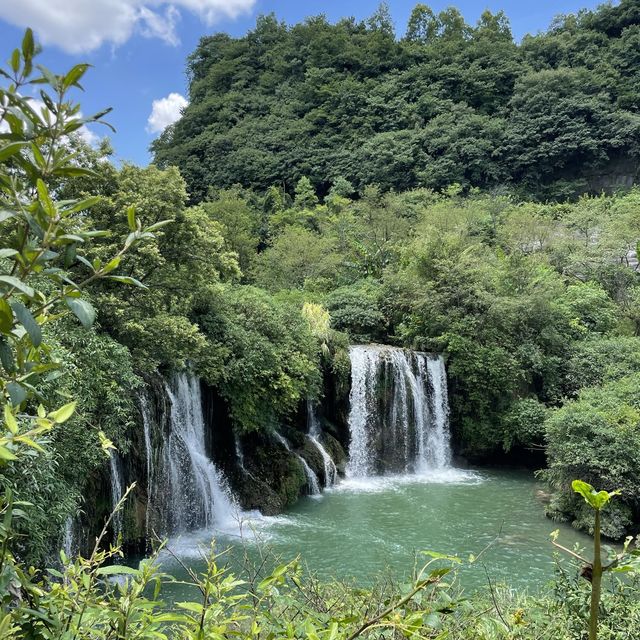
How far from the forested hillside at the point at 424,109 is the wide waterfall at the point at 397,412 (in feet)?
70.4

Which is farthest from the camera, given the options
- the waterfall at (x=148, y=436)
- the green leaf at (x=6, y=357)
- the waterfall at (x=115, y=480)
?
the waterfall at (x=148, y=436)

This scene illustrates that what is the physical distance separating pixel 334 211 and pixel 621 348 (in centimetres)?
2018

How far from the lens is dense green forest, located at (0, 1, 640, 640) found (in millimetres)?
1190

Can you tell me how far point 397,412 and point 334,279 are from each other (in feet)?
27.6

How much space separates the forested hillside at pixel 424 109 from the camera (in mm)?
34062

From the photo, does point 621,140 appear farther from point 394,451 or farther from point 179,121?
point 179,121

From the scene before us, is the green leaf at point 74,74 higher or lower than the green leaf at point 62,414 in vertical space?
higher

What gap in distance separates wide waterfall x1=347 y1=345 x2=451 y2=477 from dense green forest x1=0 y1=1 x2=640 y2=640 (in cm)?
60

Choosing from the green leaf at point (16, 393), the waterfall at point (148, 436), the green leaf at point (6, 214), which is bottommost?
the waterfall at point (148, 436)

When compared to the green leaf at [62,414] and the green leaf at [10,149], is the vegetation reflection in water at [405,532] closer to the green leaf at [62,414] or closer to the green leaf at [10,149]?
the green leaf at [62,414]

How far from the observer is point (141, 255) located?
8875 mm

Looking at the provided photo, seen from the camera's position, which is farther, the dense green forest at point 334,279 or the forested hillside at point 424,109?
the forested hillside at point 424,109

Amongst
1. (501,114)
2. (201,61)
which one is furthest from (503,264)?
(201,61)

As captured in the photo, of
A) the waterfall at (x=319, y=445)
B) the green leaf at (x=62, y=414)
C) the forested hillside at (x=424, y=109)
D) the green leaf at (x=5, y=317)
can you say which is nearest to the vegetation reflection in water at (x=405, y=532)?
the waterfall at (x=319, y=445)
